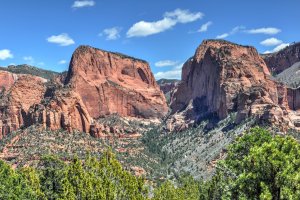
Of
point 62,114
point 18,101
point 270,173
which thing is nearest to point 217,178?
point 270,173

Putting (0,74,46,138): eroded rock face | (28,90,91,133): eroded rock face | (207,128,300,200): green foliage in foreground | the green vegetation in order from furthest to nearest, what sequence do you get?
(0,74,46,138): eroded rock face → (28,90,91,133): eroded rock face → the green vegetation → (207,128,300,200): green foliage in foreground

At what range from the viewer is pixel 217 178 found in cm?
7244

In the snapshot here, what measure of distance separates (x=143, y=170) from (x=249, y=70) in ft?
260

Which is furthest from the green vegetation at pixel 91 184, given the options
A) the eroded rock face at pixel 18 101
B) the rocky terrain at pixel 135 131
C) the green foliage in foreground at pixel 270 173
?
the eroded rock face at pixel 18 101

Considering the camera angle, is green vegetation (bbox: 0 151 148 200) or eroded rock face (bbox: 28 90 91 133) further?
eroded rock face (bbox: 28 90 91 133)

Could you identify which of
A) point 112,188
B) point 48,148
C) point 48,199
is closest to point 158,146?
point 48,148

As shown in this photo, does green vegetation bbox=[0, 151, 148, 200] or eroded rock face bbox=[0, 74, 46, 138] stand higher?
eroded rock face bbox=[0, 74, 46, 138]

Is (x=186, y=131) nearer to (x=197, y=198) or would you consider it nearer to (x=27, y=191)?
(x=197, y=198)

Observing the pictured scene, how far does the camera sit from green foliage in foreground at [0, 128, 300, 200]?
108 feet

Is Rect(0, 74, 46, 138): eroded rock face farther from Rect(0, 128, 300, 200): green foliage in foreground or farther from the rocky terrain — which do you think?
Rect(0, 128, 300, 200): green foliage in foreground

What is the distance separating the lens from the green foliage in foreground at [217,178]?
3297cm

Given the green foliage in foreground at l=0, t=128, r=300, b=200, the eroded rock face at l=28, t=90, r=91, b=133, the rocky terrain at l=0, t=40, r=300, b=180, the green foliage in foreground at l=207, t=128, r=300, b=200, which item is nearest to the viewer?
the green foliage in foreground at l=207, t=128, r=300, b=200

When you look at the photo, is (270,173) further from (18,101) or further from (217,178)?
(18,101)

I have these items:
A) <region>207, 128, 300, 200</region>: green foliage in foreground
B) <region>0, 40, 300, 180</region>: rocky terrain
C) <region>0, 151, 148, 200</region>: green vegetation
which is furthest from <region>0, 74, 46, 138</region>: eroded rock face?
<region>207, 128, 300, 200</region>: green foliage in foreground
